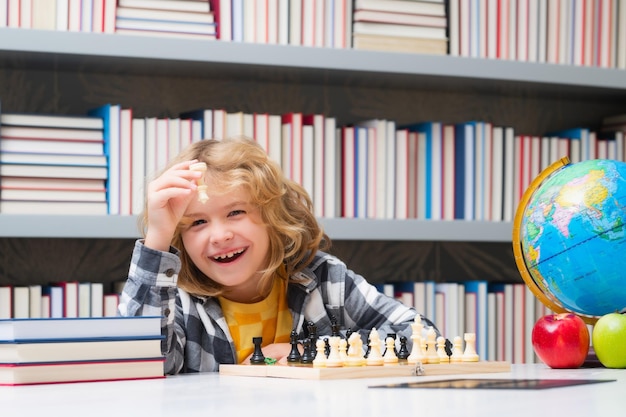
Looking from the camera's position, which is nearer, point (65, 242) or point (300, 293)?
point (300, 293)

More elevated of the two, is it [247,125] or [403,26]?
[403,26]

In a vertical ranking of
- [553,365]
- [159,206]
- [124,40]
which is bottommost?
[553,365]

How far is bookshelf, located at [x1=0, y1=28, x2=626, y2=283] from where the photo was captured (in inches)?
100

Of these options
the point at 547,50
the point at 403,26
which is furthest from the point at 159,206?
the point at 547,50

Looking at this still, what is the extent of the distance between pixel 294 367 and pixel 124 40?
1.28 metres

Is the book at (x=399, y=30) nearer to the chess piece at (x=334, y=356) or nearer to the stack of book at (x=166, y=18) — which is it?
the stack of book at (x=166, y=18)

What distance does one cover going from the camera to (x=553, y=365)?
69.2 inches

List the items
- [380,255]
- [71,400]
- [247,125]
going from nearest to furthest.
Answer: [71,400] → [247,125] → [380,255]

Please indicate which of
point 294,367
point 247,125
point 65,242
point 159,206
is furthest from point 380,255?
point 294,367

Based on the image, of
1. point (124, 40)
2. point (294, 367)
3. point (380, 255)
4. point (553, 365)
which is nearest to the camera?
point (294, 367)

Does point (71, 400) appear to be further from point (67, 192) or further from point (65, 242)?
point (65, 242)

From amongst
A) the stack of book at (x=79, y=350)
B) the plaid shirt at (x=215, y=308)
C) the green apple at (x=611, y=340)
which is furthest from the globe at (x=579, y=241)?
the stack of book at (x=79, y=350)

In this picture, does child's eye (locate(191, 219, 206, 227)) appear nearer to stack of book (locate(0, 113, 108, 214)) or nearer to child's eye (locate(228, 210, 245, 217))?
child's eye (locate(228, 210, 245, 217))

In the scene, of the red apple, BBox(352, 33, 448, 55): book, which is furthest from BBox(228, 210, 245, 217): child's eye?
BBox(352, 33, 448, 55): book
